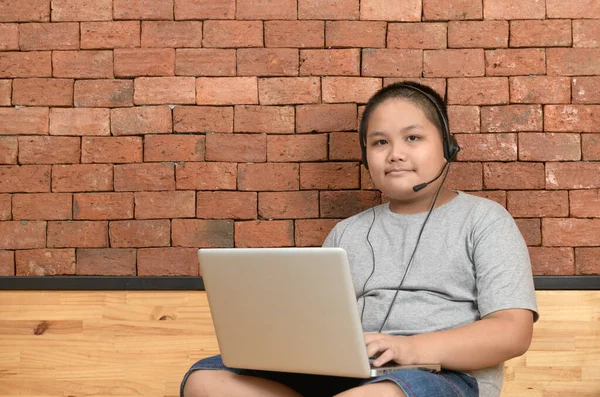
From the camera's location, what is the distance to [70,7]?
1924 millimetres

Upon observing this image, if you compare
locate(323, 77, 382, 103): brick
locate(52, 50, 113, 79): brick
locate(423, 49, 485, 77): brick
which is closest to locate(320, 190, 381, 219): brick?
locate(323, 77, 382, 103): brick

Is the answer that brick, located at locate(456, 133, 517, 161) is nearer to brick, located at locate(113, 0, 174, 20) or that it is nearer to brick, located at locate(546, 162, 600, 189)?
brick, located at locate(546, 162, 600, 189)

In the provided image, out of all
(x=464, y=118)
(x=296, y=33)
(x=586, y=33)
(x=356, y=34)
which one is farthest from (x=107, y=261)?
(x=586, y=33)

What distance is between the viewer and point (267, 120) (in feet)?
6.22

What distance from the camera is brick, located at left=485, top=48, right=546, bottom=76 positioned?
186cm

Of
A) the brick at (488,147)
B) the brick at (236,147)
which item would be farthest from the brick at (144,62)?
the brick at (488,147)

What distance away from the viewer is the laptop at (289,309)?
1171 mm

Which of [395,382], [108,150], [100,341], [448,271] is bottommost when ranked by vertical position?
[100,341]

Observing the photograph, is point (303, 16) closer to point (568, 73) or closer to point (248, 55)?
point (248, 55)

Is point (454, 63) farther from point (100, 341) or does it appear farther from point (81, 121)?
point (100, 341)

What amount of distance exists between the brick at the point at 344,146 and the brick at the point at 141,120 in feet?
1.35

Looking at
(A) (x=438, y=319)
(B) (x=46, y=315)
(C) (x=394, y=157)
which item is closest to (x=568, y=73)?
(C) (x=394, y=157)

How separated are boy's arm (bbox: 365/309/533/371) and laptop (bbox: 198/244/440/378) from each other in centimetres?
3

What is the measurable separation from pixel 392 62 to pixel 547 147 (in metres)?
0.44
